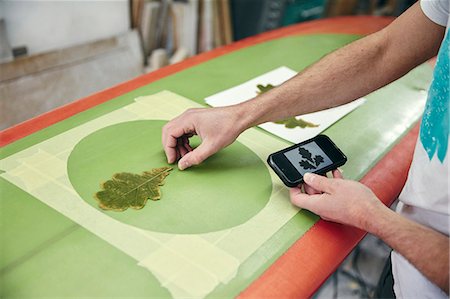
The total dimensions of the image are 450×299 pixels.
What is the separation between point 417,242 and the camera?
713mm

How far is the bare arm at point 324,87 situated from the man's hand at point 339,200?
0.20 meters

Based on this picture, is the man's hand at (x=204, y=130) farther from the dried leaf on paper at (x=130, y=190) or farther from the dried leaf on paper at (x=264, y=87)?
the dried leaf on paper at (x=264, y=87)

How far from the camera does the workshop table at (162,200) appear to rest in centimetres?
70

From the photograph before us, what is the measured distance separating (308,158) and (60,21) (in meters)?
1.48

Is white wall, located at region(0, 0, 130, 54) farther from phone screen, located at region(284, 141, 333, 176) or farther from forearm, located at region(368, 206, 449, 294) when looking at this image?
forearm, located at region(368, 206, 449, 294)

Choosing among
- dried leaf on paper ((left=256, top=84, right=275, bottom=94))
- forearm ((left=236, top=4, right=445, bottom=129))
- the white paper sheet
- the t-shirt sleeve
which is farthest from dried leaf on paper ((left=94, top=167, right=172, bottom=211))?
the t-shirt sleeve

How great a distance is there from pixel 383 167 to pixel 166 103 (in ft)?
1.97

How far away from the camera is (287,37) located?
176cm

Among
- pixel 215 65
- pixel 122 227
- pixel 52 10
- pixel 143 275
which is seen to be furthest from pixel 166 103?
pixel 52 10

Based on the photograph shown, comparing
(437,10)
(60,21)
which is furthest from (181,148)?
(60,21)

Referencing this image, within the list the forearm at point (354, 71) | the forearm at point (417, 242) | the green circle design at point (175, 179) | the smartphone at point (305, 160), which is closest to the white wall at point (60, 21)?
the green circle design at point (175, 179)

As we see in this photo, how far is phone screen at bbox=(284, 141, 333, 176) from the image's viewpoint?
0.91 metres

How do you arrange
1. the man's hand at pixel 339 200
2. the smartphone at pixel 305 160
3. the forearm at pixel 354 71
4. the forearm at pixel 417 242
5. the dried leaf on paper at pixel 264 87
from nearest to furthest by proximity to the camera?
1. the forearm at pixel 417 242
2. the man's hand at pixel 339 200
3. the smartphone at pixel 305 160
4. the forearm at pixel 354 71
5. the dried leaf on paper at pixel 264 87

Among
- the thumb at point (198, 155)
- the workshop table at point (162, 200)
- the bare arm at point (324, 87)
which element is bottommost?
the workshop table at point (162, 200)
